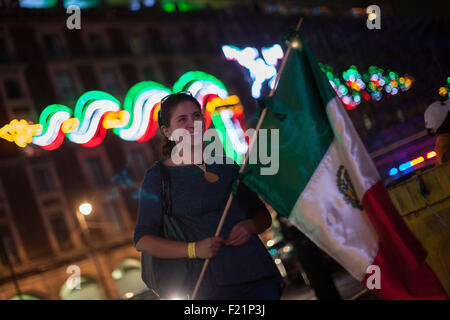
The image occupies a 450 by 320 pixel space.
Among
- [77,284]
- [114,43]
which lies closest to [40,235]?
[77,284]

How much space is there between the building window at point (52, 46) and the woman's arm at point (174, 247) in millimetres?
30977

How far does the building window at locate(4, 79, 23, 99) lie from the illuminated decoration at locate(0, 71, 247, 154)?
79.0ft

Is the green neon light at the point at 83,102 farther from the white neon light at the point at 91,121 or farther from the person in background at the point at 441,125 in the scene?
the person in background at the point at 441,125

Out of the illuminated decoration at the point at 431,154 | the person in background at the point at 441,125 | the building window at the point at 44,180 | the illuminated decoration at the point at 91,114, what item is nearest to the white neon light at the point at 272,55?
the illuminated decoration at the point at 91,114

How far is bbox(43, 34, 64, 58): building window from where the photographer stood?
3005cm

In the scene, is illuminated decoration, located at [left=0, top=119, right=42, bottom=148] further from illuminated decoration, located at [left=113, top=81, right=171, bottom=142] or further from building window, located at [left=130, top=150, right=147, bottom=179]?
building window, located at [left=130, top=150, right=147, bottom=179]

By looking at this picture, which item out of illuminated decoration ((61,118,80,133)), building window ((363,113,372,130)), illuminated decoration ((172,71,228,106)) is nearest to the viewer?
building window ((363,113,372,130))

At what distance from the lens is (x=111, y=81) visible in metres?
32.3

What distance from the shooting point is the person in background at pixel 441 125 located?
12.6ft

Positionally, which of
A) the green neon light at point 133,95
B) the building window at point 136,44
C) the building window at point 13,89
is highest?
the building window at point 136,44

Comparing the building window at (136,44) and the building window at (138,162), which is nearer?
the building window at (138,162)

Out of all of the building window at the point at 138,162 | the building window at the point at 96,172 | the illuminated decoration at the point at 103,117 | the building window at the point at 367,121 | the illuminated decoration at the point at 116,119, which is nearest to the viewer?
the building window at the point at 367,121

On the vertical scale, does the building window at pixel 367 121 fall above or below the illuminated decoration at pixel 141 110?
below

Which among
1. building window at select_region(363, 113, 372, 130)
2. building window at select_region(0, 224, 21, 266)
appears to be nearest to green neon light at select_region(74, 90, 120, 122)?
building window at select_region(363, 113, 372, 130)
